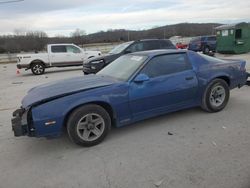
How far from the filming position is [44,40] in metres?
53.5

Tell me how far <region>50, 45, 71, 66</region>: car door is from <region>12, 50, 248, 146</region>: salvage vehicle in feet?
37.7

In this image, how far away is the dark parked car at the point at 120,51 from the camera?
37.5 ft

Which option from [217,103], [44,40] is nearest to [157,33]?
[44,40]

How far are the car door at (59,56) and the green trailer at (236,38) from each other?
39.7ft

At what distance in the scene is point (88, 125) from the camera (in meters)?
4.28

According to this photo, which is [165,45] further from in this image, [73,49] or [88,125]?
[88,125]

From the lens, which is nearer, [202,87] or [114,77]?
[114,77]

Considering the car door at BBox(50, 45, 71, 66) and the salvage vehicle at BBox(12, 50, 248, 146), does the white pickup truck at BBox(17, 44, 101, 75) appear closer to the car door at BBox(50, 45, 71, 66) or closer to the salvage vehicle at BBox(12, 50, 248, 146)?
the car door at BBox(50, 45, 71, 66)

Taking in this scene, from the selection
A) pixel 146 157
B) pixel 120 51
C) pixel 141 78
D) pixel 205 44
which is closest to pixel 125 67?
pixel 141 78

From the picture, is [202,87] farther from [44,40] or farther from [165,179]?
[44,40]

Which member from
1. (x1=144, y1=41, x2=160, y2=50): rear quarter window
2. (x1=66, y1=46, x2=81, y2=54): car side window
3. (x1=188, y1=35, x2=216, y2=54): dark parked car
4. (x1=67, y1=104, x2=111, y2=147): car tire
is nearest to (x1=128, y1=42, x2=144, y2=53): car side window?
(x1=144, y1=41, x2=160, y2=50): rear quarter window

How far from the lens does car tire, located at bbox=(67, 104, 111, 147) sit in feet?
13.6

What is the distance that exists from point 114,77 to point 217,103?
2329mm

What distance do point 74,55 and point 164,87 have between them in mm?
12747
